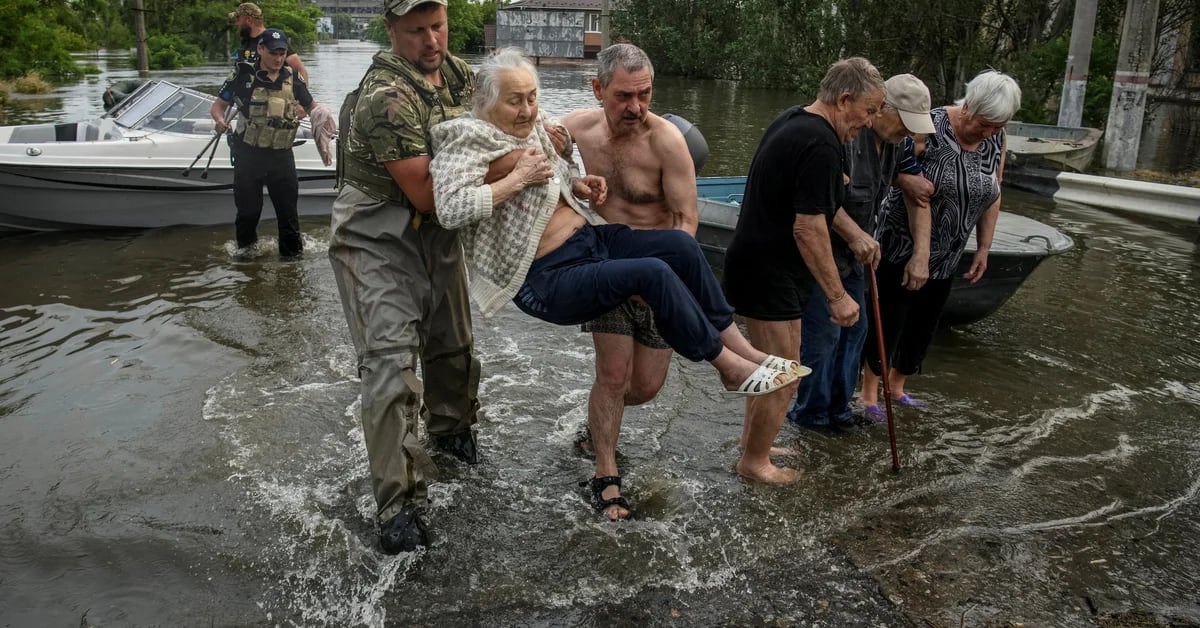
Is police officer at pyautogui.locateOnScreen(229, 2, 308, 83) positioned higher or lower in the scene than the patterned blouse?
higher

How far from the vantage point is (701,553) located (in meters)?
3.78

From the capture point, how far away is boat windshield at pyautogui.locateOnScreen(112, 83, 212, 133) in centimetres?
1080

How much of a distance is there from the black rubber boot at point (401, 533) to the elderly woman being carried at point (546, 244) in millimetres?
922

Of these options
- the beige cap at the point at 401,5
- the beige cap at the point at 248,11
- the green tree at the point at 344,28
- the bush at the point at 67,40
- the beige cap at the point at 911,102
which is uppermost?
the green tree at the point at 344,28

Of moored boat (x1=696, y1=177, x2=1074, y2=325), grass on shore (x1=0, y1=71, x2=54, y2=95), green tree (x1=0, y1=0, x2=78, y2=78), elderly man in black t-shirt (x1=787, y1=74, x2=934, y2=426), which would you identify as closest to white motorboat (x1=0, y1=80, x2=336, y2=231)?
moored boat (x1=696, y1=177, x2=1074, y2=325)

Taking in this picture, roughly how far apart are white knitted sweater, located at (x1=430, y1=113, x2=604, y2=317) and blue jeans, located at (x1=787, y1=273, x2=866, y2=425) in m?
1.41

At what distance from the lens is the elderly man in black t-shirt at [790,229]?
3.81 m

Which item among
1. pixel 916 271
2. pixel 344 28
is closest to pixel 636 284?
pixel 916 271

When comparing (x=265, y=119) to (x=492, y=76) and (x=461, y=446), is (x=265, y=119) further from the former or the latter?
(x=492, y=76)

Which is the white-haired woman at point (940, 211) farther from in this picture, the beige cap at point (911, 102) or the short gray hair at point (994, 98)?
the beige cap at point (911, 102)

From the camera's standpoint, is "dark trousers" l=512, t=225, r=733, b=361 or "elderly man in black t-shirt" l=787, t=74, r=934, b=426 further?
"elderly man in black t-shirt" l=787, t=74, r=934, b=426

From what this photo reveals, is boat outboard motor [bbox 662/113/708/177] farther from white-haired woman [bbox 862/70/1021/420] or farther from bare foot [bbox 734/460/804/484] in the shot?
bare foot [bbox 734/460/804/484]

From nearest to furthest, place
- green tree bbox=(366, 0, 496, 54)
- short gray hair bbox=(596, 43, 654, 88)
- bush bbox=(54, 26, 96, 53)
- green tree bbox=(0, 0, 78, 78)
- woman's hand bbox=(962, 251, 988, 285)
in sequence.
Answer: short gray hair bbox=(596, 43, 654, 88)
woman's hand bbox=(962, 251, 988, 285)
green tree bbox=(0, 0, 78, 78)
bush bbox=(54, 26, 96, 53)
green tree bbox=(366, 0, 496, 54)

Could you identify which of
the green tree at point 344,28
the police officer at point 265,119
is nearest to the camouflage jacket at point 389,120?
the police officer at point 265,119
